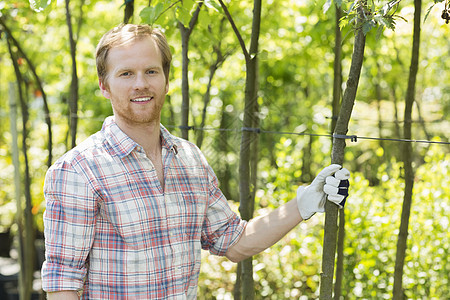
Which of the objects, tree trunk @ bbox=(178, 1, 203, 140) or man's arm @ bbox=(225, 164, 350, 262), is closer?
man's arm @ bbox=(225, 164, 350, 262)

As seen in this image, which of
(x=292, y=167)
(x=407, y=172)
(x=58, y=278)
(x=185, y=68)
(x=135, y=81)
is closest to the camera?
(x=58, y=278)

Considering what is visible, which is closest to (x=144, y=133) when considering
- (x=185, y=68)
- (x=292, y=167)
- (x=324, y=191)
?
(x=324, y=191)

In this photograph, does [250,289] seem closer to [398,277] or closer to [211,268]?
[398,277]

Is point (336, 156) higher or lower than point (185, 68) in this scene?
lower

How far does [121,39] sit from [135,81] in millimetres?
152

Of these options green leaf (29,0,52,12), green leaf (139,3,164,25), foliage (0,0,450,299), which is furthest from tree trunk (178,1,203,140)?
green leaf (29,0,52,12)

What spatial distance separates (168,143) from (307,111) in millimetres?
5970

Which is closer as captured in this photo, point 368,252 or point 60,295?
point 60,295

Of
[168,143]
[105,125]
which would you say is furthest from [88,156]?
[168,143]

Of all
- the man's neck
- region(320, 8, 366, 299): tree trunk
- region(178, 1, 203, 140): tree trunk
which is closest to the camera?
region(320, 8, 366, 299): tree trunk

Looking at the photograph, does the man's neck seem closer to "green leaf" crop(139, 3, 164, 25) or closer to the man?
the man

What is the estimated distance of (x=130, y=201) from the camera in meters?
1.73

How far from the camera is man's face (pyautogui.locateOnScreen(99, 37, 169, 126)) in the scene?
1742 mm

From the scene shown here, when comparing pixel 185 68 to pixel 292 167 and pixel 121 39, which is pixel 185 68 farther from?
pixel 292 167
